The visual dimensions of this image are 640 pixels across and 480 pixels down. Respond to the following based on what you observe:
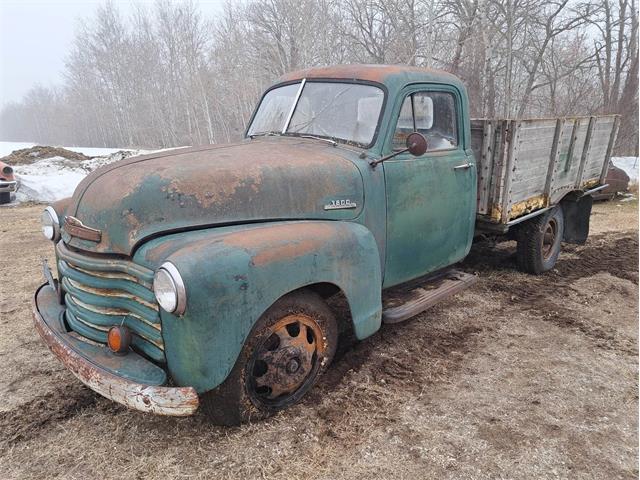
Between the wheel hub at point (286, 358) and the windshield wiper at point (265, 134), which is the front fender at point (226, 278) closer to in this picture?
the wheel hub at point (286, 358)

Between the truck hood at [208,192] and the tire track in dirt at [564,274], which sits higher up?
the truck hood at [208,192]

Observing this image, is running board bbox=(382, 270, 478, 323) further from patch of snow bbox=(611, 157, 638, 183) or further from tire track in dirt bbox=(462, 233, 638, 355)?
patch of snow bbox=(611, 157, 638, 183)

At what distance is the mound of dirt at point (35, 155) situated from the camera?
14.7m

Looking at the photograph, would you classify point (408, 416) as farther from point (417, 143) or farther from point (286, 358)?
point (417, 143)

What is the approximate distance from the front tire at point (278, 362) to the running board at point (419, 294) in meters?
0.58

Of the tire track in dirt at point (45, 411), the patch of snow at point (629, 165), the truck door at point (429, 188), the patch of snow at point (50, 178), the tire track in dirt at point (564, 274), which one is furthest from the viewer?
the patch of snow at point (629, 165)

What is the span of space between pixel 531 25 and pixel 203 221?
23.0 m

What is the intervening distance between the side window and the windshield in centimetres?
23

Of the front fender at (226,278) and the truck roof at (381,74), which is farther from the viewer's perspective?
the truck roof at (381,74)

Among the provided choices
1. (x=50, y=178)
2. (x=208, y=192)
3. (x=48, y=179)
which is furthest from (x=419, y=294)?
(x=50, y=178)

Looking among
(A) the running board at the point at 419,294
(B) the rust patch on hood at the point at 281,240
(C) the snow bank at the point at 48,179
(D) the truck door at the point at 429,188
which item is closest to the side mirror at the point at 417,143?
(D) the truck door at the point at 429,188

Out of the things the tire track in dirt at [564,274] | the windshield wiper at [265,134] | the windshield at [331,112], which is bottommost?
the tire track in dirt at [564,274]

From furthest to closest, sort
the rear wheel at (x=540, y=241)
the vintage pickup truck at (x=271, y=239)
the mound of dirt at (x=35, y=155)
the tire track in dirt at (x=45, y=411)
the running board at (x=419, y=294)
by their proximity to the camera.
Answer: the mound of dirt at (x=35, y=155), the rear wheel at (x=540, y=241), the running board at (x=419, y=294), the tire track in dirt at (x=45, y=411), the vintage pickup truck at (x=271, y=239)

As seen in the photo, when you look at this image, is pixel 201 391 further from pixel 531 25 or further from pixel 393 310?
pixel 531 25
